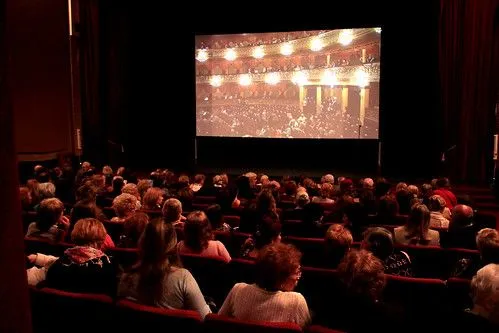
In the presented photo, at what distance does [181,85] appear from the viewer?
1396 cm

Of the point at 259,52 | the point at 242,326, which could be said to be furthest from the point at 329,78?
the point at 242,326

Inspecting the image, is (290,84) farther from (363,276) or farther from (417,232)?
(363,276)

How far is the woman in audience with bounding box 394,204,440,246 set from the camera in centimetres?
435

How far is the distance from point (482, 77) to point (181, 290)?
387 inches

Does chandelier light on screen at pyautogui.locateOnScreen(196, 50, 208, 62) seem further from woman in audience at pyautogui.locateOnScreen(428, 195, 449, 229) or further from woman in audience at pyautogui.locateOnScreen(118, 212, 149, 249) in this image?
woman in audience at pyautogui.locateOnScreen(118, 212, 149, 249)

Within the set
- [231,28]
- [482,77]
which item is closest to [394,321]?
[482,77]

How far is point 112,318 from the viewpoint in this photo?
2.40 meters

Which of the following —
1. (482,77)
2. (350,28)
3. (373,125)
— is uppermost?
(350,28)

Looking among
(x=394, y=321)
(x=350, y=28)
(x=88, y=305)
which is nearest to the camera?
(x=394, y=321)

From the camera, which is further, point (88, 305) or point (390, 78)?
point (390, 78)

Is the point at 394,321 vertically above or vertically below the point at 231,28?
below

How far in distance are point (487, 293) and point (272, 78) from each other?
10.7 meters

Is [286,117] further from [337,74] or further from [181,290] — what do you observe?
[181,290]

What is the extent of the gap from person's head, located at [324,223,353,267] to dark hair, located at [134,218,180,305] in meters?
1.27
